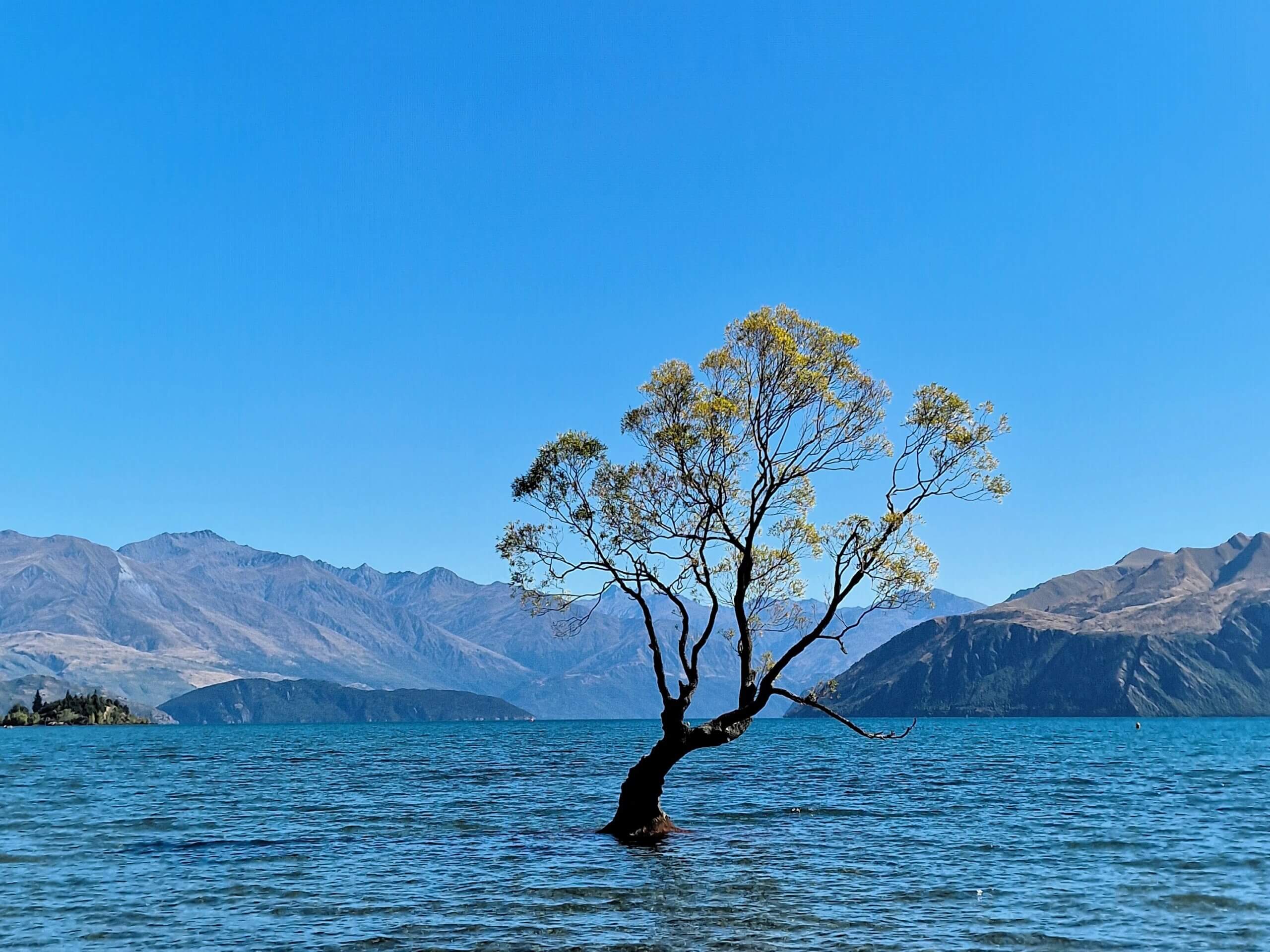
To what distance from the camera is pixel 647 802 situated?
44.1 m

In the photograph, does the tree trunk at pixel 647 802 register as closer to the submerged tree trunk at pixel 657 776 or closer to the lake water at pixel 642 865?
the submerged tree trunk at pixel 657 776

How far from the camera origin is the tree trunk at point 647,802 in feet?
142

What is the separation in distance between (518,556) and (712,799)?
23961mm

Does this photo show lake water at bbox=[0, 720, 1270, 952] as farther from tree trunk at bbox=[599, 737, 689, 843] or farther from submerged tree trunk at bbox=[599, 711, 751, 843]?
submerged tree trunk at bbox=[599, 711, 751, 843]

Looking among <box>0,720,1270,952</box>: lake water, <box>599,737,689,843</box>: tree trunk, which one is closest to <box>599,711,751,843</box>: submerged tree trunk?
<box>599,737,689,843</box>: tree trunk

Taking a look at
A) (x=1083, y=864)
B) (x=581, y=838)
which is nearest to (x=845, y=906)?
(x=1083, y=864)

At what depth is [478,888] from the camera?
3341 centimetres

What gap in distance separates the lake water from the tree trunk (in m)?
1.48

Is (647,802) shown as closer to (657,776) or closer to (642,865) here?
(657,776)

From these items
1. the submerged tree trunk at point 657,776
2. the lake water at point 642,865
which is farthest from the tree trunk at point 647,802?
the lake water at point 642,865

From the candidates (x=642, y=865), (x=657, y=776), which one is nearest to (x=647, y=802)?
(x=657, y=776)

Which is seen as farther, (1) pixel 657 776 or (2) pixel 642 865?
(1) pixel 657 776

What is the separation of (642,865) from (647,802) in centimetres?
663

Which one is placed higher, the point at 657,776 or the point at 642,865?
the point at 657,776
